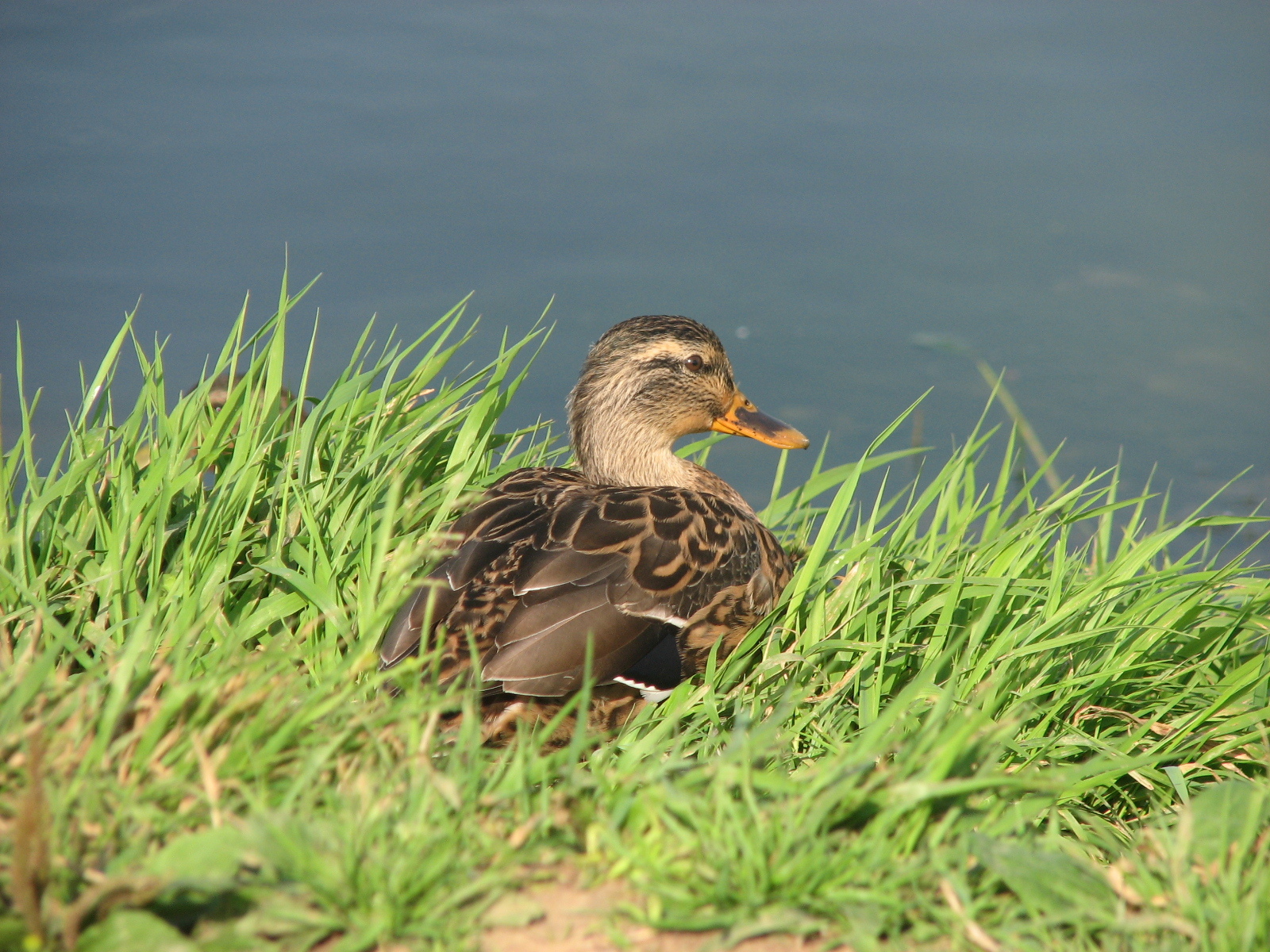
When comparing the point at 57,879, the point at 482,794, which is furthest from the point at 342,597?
the point at 57,879

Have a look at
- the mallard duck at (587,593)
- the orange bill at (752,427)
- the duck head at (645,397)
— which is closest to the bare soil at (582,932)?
the mallard duck at (587,593)

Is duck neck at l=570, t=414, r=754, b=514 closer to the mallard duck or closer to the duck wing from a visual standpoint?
the mallard duck

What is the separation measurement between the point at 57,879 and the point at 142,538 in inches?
46.2

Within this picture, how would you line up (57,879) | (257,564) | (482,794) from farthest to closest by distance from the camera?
(257,564)
(482,794)
(57,879)

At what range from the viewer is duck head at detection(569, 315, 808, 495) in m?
3.74

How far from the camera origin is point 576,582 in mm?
2801

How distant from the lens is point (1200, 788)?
2832mm

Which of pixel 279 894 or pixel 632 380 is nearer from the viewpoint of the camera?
pixel 279 894

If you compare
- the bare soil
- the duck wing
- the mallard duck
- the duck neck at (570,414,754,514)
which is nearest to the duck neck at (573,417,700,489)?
the duck neck at (570,414,754,514)

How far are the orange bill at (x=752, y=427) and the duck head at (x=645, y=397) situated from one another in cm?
13

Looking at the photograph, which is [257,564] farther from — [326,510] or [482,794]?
[482,794]

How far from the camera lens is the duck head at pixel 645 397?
3742mm

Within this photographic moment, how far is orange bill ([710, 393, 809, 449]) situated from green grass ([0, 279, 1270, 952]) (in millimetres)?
345

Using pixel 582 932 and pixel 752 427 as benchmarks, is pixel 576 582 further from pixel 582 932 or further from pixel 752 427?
pixel 752 427
